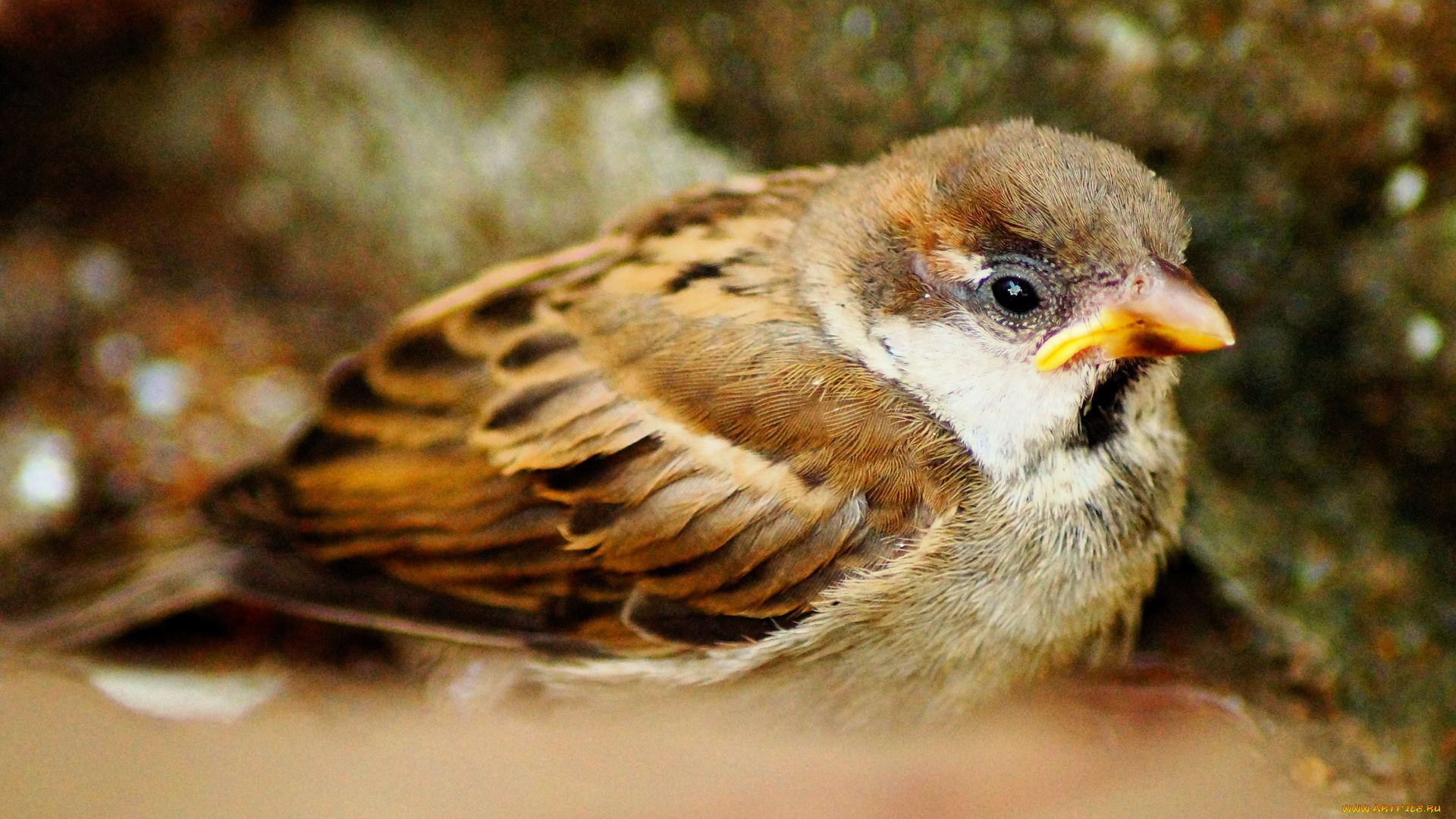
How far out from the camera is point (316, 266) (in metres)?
4.02

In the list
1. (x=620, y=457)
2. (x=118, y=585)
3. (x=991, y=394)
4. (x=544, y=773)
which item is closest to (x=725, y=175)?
(x=620, y=457)

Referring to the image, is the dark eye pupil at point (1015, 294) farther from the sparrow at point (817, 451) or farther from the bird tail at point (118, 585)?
the bird tail at point (118, 585)

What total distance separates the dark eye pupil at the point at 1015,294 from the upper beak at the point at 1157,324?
0.07 metres

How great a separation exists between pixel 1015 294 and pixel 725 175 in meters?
1.47

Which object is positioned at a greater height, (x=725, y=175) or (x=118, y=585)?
(x=725, y=175)

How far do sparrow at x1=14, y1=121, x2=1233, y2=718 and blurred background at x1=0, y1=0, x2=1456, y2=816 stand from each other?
1.67 feet

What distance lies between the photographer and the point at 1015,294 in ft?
7.06

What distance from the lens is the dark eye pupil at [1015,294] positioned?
214 centimetres

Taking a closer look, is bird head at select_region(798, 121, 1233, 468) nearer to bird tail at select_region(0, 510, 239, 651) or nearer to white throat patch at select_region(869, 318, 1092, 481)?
white throat patch at select_region(869, 318, 1092, 481)

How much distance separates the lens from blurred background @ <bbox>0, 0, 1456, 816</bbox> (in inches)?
106

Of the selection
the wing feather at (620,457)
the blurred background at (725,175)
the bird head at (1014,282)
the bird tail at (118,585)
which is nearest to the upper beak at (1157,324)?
the bird head at (1014,282)

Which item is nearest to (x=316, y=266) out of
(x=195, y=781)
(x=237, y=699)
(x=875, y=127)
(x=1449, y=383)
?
(x=237, y=699)

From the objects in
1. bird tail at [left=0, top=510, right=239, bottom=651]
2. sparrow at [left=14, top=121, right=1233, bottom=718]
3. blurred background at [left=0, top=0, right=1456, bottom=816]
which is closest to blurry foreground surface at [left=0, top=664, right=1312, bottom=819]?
blurred background at [left=0, top=0, right=1456, bottom=816]

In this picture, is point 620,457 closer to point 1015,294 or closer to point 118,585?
point 1015,294
